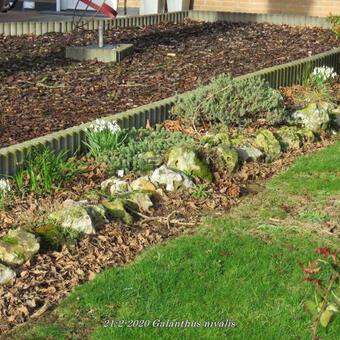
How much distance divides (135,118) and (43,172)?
5.98 ft

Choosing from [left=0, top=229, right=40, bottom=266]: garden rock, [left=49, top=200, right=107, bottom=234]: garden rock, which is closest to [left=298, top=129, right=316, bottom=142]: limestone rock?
[left=49, top=200, right=107, bottom=234]: garden rock

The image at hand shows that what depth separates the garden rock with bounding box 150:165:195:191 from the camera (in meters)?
6.50

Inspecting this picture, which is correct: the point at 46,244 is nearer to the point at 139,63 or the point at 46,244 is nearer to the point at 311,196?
the point at 311,196

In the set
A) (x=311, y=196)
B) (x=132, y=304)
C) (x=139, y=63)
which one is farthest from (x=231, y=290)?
(x=139, y=63)

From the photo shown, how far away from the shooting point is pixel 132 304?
4652 millimetres

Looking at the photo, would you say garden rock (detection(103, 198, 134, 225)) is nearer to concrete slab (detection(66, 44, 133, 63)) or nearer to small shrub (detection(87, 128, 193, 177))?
small shrub (detection(87, 128, 193, 177))

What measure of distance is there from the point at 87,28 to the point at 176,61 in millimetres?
2948

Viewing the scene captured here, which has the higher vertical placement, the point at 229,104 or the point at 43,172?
the point at 229,104

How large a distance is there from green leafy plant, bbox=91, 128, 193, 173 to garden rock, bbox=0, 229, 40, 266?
5.52ft

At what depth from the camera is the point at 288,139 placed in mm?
8195

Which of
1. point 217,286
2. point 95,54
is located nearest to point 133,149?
point 217,286

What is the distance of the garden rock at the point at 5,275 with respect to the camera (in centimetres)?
486

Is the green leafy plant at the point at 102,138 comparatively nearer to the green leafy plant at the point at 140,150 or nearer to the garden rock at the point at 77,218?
the green leafy plant at the point at 140,150

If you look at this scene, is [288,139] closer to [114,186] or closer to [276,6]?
[114,186]
